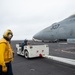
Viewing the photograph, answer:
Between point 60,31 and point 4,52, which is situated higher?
point 60,31

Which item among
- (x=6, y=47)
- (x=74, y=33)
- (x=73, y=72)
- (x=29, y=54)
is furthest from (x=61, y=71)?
(x=29, y=54)

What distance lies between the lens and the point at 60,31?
517 centimetres

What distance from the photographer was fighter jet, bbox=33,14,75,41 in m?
4.73

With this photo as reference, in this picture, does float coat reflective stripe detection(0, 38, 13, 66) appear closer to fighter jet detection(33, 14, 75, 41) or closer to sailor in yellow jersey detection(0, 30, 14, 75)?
sailor in yellow jersey detection(0, 30, 14, 75)

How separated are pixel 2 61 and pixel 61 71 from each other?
387 cm

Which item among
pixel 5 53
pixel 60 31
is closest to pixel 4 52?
pixel 5 53

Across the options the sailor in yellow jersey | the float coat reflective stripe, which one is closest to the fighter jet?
the sailor in yellow jersey

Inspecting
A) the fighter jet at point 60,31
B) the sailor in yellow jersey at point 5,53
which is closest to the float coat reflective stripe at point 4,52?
the sailor in yellow jersey at point 5,53

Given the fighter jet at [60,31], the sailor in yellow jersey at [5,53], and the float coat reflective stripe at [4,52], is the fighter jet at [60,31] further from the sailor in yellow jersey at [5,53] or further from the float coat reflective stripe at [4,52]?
the float coat reflective stripe at [4,52]

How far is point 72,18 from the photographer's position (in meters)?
4.68

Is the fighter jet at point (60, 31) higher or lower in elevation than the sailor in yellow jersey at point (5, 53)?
higher

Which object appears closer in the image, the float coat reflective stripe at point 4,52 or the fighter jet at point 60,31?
the float coat reflective stripe at point 4,52

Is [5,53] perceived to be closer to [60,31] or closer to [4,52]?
[4,52]

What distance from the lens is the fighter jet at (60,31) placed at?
4734 millimetres
